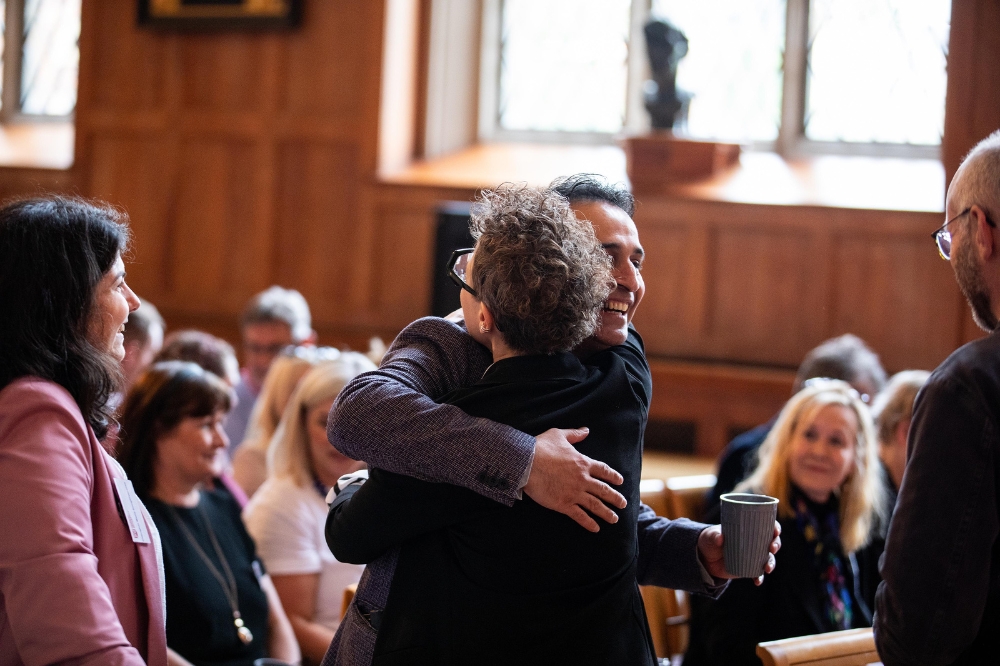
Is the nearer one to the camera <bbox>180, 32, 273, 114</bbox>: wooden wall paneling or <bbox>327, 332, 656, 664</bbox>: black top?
<bbox>327, 332, 656, 664</bbox>: black top

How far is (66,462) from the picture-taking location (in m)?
1.31

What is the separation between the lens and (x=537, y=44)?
802 cm

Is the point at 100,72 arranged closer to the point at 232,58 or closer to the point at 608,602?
the point at 232,58

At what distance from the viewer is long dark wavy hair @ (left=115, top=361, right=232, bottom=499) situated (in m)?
2.54

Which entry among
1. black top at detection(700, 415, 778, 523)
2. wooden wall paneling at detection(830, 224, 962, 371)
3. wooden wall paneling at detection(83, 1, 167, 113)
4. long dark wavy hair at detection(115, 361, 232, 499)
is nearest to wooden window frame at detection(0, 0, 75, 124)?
wooden wall paneling at detection(83, 1, 167, 113)

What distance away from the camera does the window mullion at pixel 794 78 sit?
7379mm

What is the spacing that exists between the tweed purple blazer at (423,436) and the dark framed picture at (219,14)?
22.0ft

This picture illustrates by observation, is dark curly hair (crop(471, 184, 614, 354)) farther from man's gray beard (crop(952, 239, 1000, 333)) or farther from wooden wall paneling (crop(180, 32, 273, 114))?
wooden wall paneling (crop(180, 32, 273, 114))

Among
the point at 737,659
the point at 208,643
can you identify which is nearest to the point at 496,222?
the point at 208,643

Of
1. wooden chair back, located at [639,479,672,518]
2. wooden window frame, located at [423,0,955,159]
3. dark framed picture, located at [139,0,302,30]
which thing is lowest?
wooden chair back, located at [639,479,672,518]

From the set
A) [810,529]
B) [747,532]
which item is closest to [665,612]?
[810,529]

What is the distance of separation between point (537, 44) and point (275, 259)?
253 centimetres

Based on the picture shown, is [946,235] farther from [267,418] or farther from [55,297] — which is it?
[267,418]

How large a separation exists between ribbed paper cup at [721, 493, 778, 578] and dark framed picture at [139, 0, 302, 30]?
22.5ft
